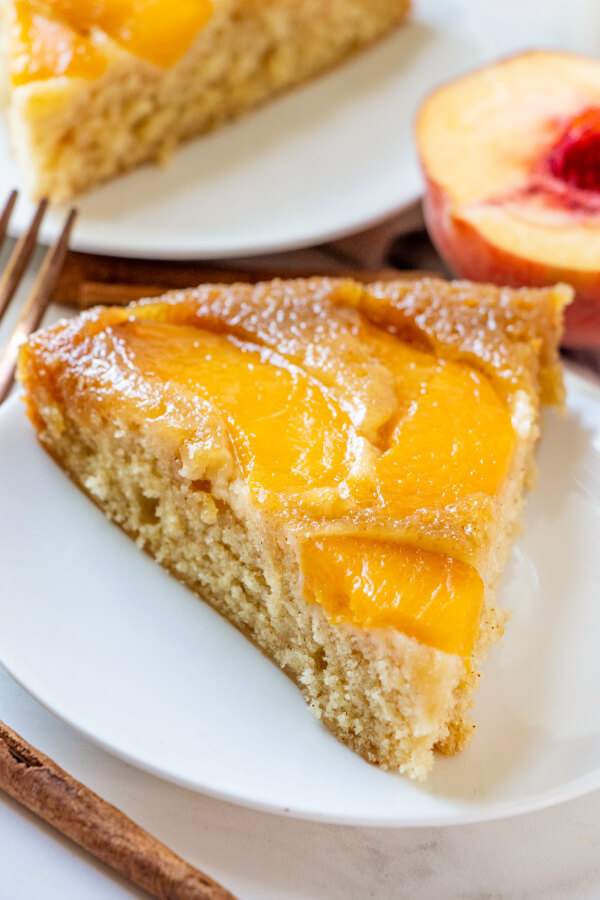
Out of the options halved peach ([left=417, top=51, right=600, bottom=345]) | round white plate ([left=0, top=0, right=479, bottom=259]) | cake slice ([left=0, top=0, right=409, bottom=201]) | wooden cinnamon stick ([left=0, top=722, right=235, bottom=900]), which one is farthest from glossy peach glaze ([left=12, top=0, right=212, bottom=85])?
wooden cinnamon stick ([left=0, top=722, right=235, bottom=900])

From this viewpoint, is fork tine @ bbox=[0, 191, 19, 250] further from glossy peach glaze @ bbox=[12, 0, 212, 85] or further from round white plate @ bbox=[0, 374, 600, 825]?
round white plate @ bbox=[0, 374, 600, 825]

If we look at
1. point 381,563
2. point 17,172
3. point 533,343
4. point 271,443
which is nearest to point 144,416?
point 271,443

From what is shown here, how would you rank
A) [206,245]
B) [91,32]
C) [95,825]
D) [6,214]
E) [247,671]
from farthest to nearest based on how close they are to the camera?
1. [91,32]
2. [206,245]
3. [6,214]
4. [247,671]
5. [95,825]

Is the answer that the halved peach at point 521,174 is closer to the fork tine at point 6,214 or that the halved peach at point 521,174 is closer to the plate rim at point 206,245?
the plate rim at point 206,245

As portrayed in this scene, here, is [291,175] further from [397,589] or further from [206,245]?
[397,589]

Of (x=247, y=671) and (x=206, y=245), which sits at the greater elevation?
(x=206, y=245)

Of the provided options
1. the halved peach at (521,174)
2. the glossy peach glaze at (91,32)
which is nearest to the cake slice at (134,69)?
the glossy peach glaze at (91,32)

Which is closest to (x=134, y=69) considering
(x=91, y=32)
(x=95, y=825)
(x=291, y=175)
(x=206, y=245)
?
(x=91, y=32)
